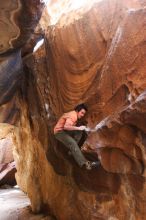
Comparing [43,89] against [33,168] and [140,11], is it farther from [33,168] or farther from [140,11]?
[140,11]

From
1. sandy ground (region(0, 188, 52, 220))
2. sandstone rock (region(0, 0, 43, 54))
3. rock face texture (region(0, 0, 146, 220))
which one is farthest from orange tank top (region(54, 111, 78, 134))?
sandy ground (region(0, 188, 52, 220))

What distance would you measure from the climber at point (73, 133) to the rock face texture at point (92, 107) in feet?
0.53

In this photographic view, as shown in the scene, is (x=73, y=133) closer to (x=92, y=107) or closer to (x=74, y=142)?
(x=74, y=142)

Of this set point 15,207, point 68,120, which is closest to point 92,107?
point 68,120

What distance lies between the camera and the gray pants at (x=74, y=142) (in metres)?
5.52

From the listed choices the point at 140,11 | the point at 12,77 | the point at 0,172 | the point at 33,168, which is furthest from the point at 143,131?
the point at 0,172

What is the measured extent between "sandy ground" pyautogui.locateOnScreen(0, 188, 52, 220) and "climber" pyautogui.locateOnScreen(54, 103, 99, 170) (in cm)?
313

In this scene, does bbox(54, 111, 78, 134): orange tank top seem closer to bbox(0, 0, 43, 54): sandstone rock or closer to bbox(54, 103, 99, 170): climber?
bbox(54, 103, 99, 170): climber

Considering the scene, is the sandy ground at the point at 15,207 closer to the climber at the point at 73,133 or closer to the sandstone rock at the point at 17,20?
the climber at the point at 73,133

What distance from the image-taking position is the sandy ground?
28.1 feet

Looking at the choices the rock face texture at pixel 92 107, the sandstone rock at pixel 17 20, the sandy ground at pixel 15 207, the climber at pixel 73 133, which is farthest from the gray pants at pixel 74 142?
the sandy ground at pixel 15 207

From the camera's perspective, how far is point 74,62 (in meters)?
6.64

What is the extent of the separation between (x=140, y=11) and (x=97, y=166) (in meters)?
2.82

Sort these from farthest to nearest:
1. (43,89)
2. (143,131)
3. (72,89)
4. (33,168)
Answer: (33,168)
(43,89)
(72,89)
(143,131)
